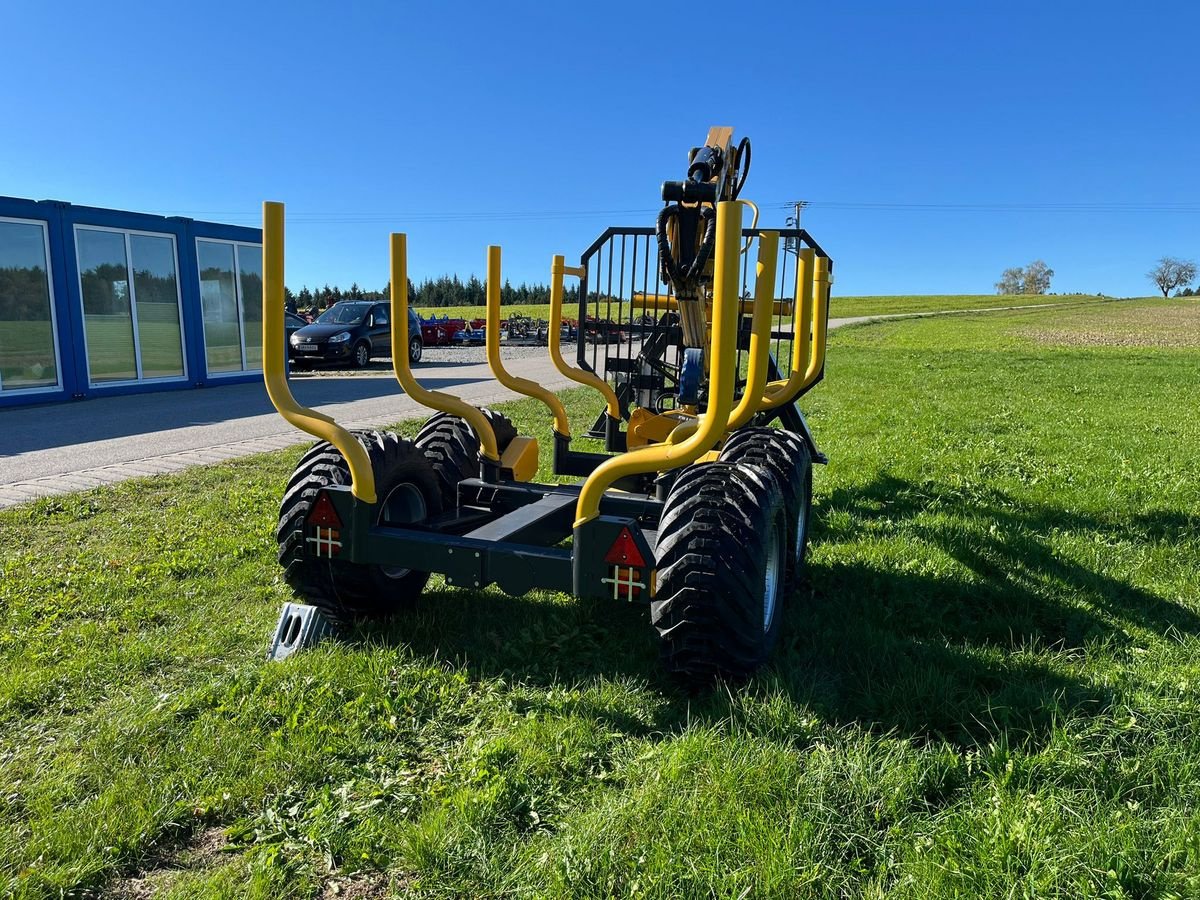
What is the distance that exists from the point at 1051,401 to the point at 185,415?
518 inches

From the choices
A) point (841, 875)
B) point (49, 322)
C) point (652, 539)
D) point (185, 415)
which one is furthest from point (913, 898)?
point (49, 322)

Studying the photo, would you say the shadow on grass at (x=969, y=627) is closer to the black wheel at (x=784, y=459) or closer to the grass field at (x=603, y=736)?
the grass field at (x=603, y=736)

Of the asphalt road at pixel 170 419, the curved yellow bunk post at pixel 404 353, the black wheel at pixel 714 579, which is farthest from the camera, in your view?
the asphalt road at pixel 170 419

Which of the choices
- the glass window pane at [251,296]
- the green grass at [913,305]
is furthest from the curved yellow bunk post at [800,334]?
the green grass at [913,305]

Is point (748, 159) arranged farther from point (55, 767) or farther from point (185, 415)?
point (185, 415)

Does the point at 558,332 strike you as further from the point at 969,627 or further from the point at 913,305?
the point at 913,305

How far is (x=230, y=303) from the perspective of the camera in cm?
1573

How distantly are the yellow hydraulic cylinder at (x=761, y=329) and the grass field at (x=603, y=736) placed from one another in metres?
1.08

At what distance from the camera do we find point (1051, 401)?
→ 12.6m

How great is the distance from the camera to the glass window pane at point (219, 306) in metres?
15.2

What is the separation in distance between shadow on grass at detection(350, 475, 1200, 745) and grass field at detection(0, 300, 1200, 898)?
2cm

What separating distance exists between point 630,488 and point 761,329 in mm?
2209

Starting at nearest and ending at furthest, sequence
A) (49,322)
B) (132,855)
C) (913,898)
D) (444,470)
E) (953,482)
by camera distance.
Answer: (913,898) → (132,855) → (444,470) → (953,482) → (49,322)

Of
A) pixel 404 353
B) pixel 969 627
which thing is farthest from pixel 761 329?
pixel 969 627
